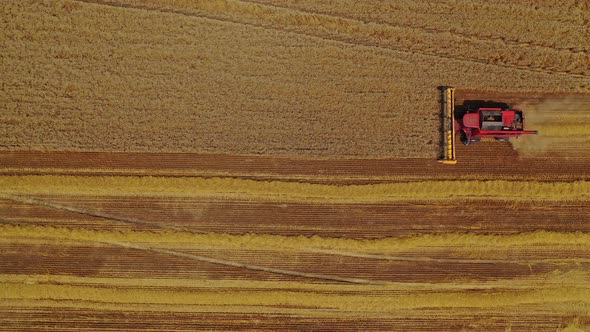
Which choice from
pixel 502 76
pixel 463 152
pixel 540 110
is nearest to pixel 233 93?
pixel 463 152

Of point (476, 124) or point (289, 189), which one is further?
point (289, 189)

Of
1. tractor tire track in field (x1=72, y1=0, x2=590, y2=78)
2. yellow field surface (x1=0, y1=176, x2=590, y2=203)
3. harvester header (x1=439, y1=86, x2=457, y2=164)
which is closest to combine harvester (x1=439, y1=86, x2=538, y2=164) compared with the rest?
harvester header (x1=439, y1=86, x2=457, y2=164)

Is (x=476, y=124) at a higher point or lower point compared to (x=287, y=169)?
higher

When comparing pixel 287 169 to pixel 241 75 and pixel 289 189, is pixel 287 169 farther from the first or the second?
pixel 241 75

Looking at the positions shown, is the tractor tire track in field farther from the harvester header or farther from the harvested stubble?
the harvester header

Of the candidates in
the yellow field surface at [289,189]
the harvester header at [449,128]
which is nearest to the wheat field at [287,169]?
the yellow field surface at [289,189]

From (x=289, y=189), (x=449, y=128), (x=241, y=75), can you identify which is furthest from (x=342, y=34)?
(x=289, y=189)

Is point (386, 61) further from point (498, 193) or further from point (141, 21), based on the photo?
point (141, 21)
